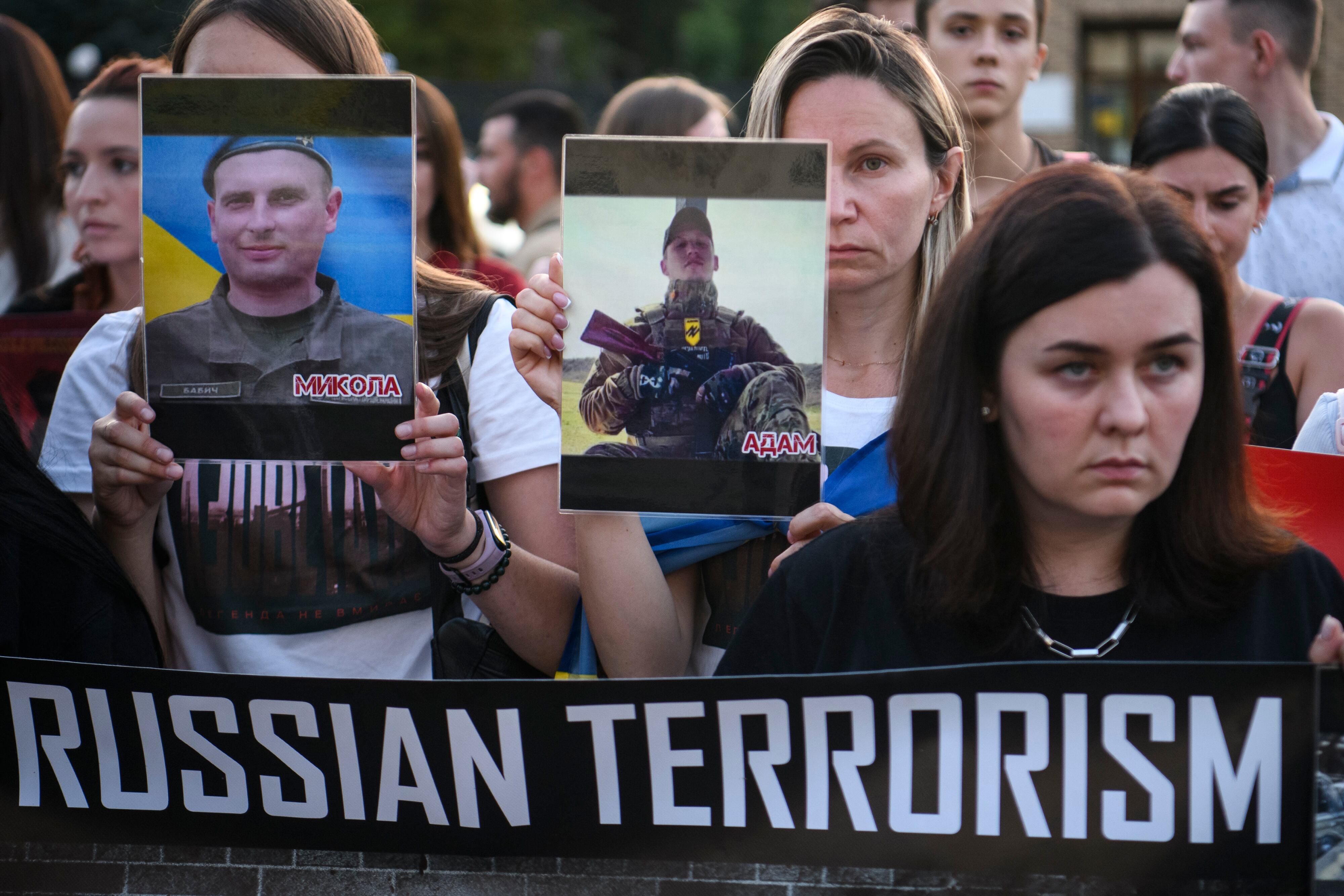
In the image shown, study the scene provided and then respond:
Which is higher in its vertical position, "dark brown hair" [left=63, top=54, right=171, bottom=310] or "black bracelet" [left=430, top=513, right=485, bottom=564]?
"dark brown hair" [left=63, top=54, right=171, bottom=310]

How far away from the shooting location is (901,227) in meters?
1.92

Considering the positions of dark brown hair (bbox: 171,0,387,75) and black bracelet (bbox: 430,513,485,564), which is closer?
black bracelet (bbox: 430,513,485,564)

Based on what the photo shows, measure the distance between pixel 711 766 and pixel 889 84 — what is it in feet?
3.46

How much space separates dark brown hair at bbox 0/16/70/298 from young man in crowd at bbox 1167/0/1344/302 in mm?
3320

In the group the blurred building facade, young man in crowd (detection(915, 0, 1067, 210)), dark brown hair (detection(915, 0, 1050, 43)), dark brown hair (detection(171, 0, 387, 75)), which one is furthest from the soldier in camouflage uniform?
the blurred building facade

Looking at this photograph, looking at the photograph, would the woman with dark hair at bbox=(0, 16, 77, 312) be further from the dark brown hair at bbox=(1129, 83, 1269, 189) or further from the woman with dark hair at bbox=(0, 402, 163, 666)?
the dark brown hair at bbox=(1129, 83, 1269, 189)

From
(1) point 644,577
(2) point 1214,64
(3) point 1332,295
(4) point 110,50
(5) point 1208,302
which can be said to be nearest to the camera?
(5) point 1208,302

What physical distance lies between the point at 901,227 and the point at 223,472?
3.55ft

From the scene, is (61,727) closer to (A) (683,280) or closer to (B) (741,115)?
(A) (683,280)

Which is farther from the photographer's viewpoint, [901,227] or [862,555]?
[901,227]

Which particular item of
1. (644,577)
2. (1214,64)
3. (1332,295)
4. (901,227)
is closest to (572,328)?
(644,577)

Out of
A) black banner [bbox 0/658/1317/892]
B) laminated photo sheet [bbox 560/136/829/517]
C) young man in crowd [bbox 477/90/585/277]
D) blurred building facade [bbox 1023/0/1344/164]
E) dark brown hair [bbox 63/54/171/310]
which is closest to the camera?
black banner [bbox 0/658/1317/892]

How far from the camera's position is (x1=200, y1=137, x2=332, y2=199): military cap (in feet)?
5.54

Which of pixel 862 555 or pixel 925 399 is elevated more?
pixel 925 399
